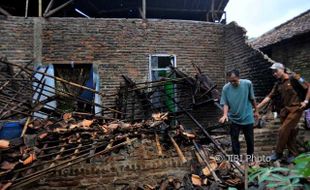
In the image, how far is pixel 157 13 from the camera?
40.7 feet

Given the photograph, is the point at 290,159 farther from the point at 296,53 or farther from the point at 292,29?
the point at 292,29

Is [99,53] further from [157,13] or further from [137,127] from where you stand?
[137,127]

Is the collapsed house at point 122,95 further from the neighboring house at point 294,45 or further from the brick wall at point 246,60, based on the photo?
the neighboring house at point 294,45

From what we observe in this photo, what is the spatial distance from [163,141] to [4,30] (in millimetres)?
6699

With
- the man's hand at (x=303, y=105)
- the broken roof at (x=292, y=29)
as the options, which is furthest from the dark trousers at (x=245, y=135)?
the broken roof at (x=292, y=29)

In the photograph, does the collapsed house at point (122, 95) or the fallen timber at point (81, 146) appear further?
the collapsed house at point (122, 95)

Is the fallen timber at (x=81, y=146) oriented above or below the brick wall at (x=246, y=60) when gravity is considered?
below

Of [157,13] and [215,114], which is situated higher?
[157,13]

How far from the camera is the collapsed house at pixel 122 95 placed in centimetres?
454

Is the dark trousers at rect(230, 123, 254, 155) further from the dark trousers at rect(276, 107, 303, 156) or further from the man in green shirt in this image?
the dark trousers at rect(276, 107, 303, 156)

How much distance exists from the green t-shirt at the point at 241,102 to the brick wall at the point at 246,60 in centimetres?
399

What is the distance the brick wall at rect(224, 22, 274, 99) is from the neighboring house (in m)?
1.90

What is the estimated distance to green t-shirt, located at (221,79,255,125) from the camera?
200 inches

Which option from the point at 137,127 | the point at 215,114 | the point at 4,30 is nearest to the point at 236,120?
the point at 137,127
